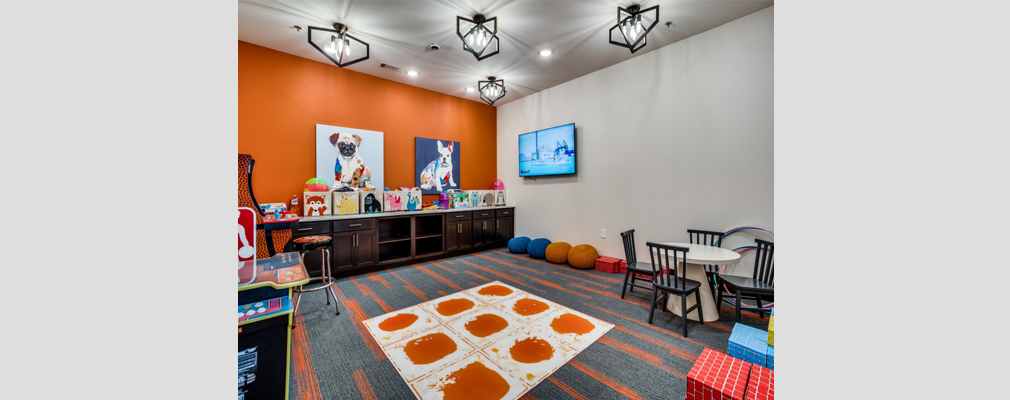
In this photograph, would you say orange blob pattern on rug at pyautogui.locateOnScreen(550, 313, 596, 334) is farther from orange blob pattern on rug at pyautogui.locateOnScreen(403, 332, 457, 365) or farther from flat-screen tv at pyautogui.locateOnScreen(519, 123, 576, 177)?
flat-screen tv at pyautogui.locateOnScreen(519, 123, 576, 177)

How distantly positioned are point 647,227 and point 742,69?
1901mm

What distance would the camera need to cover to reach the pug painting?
13.7 feet

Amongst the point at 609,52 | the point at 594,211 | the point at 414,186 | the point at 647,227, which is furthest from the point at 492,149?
the point at 647,227

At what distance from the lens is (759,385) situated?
1.36m

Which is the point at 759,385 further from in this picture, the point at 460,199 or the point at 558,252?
the point at 460,199

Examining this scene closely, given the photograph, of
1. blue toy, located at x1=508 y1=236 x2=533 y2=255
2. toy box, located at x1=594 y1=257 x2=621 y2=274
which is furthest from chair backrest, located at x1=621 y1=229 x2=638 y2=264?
blue toy, located at x1=508 y1=236 x2=533 y2=255

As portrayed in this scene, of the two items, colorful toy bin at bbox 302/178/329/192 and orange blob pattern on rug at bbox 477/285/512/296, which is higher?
colorful toy bin at bbox 302/178/329/192

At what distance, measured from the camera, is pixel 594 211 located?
14.8ft

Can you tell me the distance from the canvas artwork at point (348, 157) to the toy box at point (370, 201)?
144mm

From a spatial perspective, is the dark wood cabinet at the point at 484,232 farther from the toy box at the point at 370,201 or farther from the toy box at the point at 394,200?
the toy box at the point at 370,201

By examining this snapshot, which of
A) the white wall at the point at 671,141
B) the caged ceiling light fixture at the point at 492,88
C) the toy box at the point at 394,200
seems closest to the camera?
the white wall at the point at 671,141

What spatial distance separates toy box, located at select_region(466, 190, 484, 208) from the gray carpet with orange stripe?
1.80m

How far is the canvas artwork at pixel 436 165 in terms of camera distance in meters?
5.02

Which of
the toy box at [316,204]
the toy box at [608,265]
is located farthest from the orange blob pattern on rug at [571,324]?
the toy box at [316,204]
